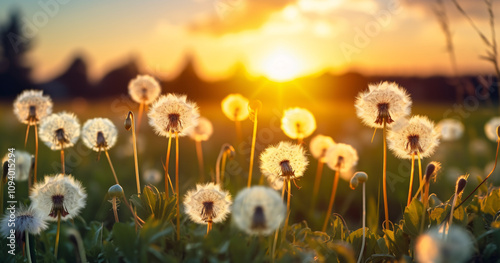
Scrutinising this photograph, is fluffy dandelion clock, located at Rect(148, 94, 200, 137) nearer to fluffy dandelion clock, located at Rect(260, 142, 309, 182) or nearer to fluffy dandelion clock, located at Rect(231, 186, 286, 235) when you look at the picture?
fluffy dandelion clock, located at Rect(260, 142, 309, 182)

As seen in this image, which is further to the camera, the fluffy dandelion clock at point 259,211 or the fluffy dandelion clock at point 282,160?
the fluffy dandelion clock at point 282,160

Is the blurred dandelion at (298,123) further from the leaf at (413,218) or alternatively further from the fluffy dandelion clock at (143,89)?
the leaf at (413,218)

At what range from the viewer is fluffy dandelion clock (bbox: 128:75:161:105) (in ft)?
9.29

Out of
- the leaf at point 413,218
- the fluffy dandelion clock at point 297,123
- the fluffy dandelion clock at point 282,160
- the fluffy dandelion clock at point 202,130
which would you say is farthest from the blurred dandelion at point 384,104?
the fluffy dandelion clock at point 202,130

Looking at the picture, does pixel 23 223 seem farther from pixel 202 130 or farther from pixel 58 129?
pixel 202 130

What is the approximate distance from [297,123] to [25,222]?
156cm

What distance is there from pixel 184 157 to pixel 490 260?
241 inches

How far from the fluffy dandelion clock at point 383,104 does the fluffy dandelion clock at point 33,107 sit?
1.64m

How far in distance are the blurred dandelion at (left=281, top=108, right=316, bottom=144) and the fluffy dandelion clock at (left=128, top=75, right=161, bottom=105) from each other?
2.51 ft

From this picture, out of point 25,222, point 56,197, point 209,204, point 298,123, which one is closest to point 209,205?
point 209,204

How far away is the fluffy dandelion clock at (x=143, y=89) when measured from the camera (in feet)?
9.29

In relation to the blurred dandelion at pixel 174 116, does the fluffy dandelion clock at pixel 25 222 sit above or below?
below

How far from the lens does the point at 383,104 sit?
2.11 meters

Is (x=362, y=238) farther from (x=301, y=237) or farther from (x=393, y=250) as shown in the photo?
(x=301, y=237)
